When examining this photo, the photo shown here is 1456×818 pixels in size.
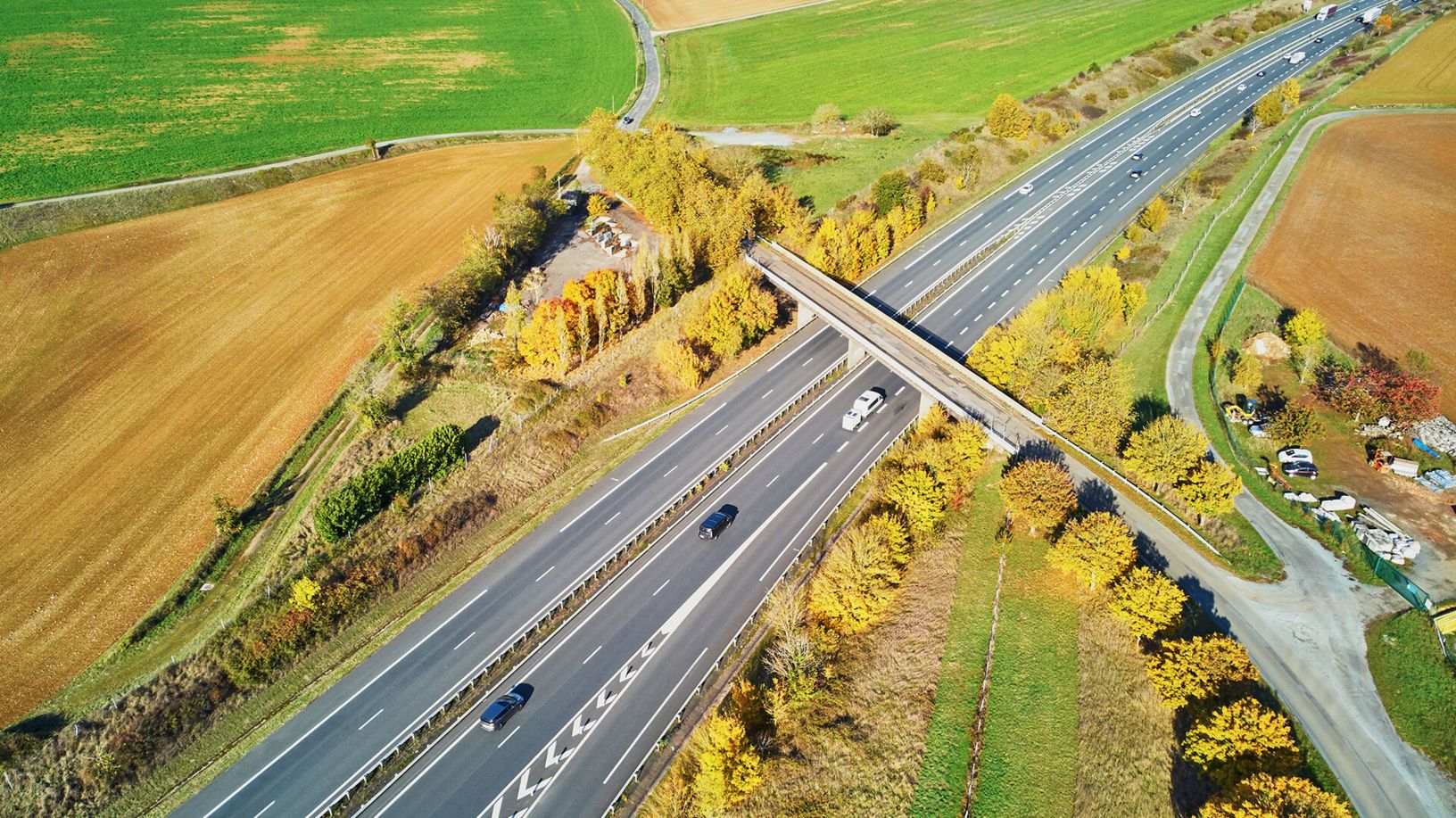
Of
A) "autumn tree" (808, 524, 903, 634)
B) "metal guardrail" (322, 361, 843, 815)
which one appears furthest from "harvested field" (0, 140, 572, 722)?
"autumn tree" (808, 524, 903, 634)

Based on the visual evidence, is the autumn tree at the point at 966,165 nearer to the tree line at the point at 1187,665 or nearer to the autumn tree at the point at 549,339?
the autumn tree at the point at 549,339

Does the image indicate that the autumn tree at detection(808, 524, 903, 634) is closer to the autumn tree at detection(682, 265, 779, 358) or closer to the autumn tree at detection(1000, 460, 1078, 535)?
the autumn tree at detection(1000, 460, 1078, 535)

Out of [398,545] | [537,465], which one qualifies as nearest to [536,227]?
[537,465]

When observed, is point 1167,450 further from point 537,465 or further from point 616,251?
point 616,251

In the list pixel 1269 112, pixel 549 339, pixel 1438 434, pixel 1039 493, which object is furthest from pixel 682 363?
pixel 1269 112

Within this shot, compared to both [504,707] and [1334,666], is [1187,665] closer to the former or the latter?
[1334,666]
